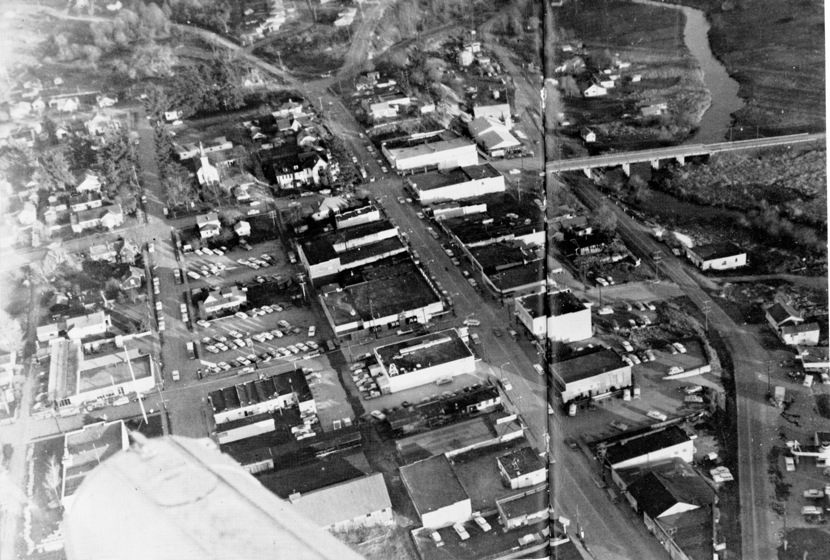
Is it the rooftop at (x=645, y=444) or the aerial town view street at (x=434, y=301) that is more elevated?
the aerial town view street at (x=434, y=301)

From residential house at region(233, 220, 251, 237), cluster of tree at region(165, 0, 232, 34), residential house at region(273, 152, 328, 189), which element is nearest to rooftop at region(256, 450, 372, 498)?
residential house at region(233, 220, 251, 237)

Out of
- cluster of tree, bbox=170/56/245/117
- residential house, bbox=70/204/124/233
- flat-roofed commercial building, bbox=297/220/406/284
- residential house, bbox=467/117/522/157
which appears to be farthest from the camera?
cluster of tree, bbox=170/56/245/117

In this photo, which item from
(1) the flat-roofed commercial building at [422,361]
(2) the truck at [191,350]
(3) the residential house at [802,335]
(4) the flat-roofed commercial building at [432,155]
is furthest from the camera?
(4) the flat-roofed commercial building at [432,155]

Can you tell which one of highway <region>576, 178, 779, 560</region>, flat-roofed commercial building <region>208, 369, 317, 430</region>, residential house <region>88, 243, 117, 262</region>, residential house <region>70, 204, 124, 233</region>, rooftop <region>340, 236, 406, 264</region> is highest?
residential house <region>70, 204, 124, 233</region>

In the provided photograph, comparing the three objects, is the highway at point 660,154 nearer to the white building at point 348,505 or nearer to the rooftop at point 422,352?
the rooftop at point 422,352

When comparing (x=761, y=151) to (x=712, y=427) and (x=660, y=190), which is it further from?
(x=712, y=427)

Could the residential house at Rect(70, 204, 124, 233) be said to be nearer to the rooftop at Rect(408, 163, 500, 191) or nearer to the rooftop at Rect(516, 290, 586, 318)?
the rooftop at Rect(408, 163, 500, 191)

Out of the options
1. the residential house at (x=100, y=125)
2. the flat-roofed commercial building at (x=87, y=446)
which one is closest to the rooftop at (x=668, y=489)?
the flat-roofed commercial building at (x=87, y=446)
